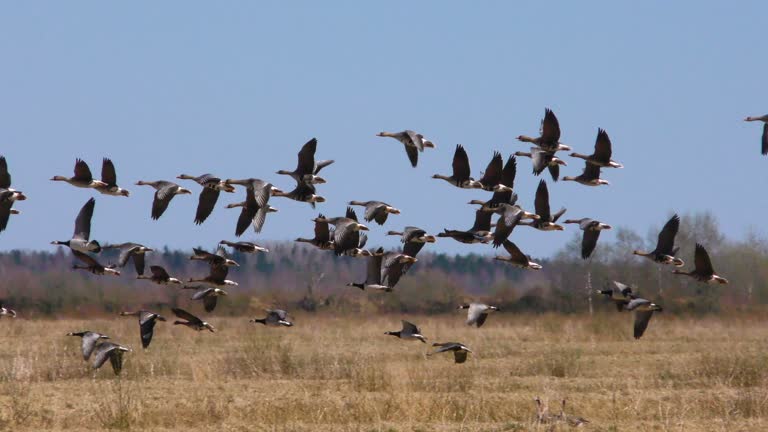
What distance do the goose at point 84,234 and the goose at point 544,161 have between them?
558cm

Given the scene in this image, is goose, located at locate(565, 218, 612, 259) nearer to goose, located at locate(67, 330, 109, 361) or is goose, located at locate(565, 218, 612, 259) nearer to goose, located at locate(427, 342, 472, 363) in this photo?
goose, located at locate(427, 342, 472, 363)

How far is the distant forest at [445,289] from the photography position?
43750 millimetres

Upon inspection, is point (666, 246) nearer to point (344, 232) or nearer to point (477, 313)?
point (477, 313)

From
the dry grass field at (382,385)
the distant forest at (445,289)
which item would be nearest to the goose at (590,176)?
the dry grass field at (382,385)

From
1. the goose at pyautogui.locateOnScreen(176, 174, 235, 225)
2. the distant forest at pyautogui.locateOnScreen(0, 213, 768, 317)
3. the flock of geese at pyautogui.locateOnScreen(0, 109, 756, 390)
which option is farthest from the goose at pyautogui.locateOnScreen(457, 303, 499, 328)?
the distant forest at pyautogui.locateOnScreen(0, 213, 768, 317)

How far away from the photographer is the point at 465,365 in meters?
25.9

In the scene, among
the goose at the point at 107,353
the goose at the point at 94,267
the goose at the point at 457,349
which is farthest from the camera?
the goose at the point at 107,353

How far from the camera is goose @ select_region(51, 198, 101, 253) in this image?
17.0 meters

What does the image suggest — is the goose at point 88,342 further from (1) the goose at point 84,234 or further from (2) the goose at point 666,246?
(2) the goose at point 666,246

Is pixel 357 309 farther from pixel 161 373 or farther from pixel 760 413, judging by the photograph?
pixel 760 413

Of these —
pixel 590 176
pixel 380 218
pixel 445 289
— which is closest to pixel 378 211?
pixel 380 218

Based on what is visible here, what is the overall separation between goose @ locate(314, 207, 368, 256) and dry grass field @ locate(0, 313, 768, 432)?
238cm

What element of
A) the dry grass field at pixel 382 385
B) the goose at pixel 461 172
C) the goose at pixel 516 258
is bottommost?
the dry grass field at pixel 382 385

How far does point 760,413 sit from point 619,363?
8.72 metres
